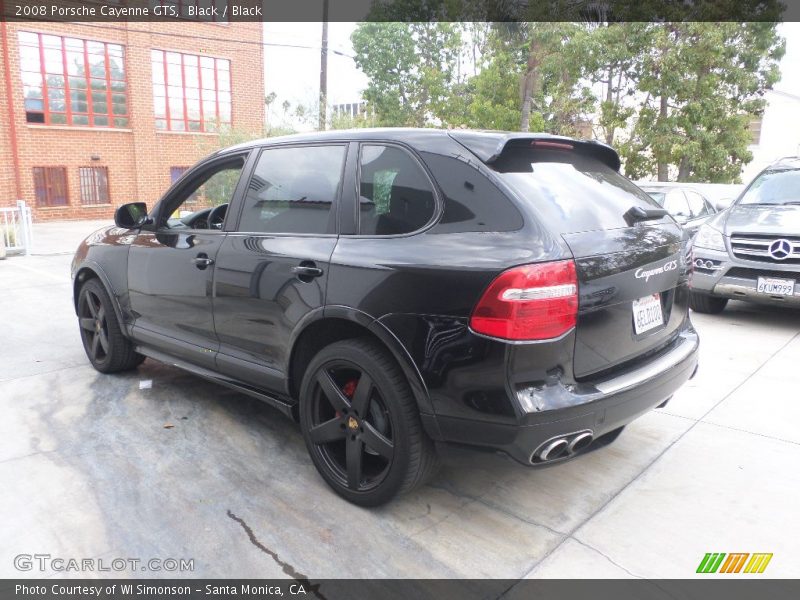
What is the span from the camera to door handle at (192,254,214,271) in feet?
12.6

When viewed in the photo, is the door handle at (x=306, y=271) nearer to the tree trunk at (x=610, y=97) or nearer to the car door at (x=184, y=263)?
the car door at (x=184, y=263)

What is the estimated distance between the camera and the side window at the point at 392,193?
9.61 ft

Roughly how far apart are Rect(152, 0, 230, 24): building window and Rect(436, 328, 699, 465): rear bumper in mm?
22031

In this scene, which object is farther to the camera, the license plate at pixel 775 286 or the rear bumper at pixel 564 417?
the license plate at pixel 775 286

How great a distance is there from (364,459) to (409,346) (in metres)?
0.78

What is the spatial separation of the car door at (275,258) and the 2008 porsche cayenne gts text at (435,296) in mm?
12

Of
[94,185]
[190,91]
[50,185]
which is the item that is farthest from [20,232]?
[190,91]

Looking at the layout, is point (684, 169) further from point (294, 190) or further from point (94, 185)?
point (94, 185)

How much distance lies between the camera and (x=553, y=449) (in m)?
2.65

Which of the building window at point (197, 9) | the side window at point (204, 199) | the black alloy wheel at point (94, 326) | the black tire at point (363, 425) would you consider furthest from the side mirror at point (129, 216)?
the building window at point (197, 9)

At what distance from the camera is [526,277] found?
8.27ft

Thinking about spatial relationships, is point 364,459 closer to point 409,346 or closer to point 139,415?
point 409,346

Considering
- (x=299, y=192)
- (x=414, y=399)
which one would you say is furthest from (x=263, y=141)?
(x=414, y=399)

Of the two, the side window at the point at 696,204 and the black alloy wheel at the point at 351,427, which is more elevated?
the side window at the point at 696,204
